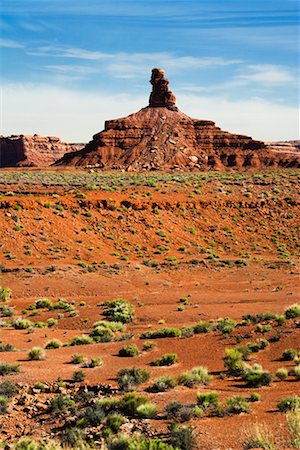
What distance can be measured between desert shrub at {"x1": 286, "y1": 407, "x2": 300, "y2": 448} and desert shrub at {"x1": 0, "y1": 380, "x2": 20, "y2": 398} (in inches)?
270

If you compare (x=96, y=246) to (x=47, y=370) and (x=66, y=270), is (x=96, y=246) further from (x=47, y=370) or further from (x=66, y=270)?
(x=47, y=370)

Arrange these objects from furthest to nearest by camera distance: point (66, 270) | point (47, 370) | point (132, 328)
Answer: point (66, 270) < point (132, 328) < point (47, 370)

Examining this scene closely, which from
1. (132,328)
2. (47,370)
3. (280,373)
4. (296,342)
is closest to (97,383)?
(47,370)

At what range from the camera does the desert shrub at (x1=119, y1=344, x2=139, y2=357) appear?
16.2 metres

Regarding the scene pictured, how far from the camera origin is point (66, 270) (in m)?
31.5

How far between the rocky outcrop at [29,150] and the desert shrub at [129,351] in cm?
14147

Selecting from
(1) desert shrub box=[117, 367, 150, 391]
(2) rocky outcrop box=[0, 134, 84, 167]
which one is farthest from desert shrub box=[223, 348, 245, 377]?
(2) rocky outcrop box=[0, 134, 84, 167]

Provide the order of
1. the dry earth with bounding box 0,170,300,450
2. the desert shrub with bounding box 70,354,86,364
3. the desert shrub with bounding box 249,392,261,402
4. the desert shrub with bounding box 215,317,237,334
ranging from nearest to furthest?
the desert shrub with bounding box 249,392,261,402 < the dry earth with bounding box 0,170,300,450 < the desert shrub with bounding box 70,354,86,364 < the desert shrub with bounding box 215,317,237,334

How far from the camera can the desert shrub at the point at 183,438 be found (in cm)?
902

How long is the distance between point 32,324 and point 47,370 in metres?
7.54

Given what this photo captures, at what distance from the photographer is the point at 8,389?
42.1ft

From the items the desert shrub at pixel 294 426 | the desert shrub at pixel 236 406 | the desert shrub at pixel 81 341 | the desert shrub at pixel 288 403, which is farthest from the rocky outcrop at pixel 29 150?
the desert shrub at pixel 294 426

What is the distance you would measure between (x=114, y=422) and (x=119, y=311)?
12986 mm

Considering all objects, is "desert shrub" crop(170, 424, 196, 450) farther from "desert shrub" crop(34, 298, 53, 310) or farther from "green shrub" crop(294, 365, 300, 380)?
"desert shrub" crop(34, 298, 53, 310)
